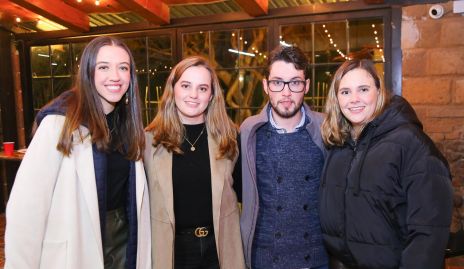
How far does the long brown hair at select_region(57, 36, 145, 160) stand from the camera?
1.59 metres

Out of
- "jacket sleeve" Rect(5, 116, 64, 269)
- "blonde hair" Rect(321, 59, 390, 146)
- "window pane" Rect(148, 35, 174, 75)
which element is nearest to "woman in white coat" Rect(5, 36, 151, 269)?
"jacket sleeve" Rect(5, 116, 64, 269)

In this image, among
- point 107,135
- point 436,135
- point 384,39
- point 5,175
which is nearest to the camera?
point 107,135

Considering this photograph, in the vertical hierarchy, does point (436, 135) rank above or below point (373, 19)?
below

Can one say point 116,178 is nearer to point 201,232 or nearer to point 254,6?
point 201,232

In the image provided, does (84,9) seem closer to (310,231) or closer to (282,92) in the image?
(282,92)

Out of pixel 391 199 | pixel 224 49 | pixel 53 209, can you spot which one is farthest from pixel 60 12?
pixel 391 199

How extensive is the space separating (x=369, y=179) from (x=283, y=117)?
0.58m

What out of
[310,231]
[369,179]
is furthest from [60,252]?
[369,179]

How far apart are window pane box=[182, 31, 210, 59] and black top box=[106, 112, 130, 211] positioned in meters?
2.83

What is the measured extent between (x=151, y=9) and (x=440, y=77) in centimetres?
280

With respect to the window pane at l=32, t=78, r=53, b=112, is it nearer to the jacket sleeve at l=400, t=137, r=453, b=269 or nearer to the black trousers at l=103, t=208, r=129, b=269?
the black trousers at l=103, t=208, r=129, b=269

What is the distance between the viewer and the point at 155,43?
4.67 metres

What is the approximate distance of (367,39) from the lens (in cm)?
388

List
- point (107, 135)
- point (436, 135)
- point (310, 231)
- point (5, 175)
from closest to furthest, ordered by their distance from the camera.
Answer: point (107, 135) < point (310, 231) < point (436, 135) < point (5, 175)
